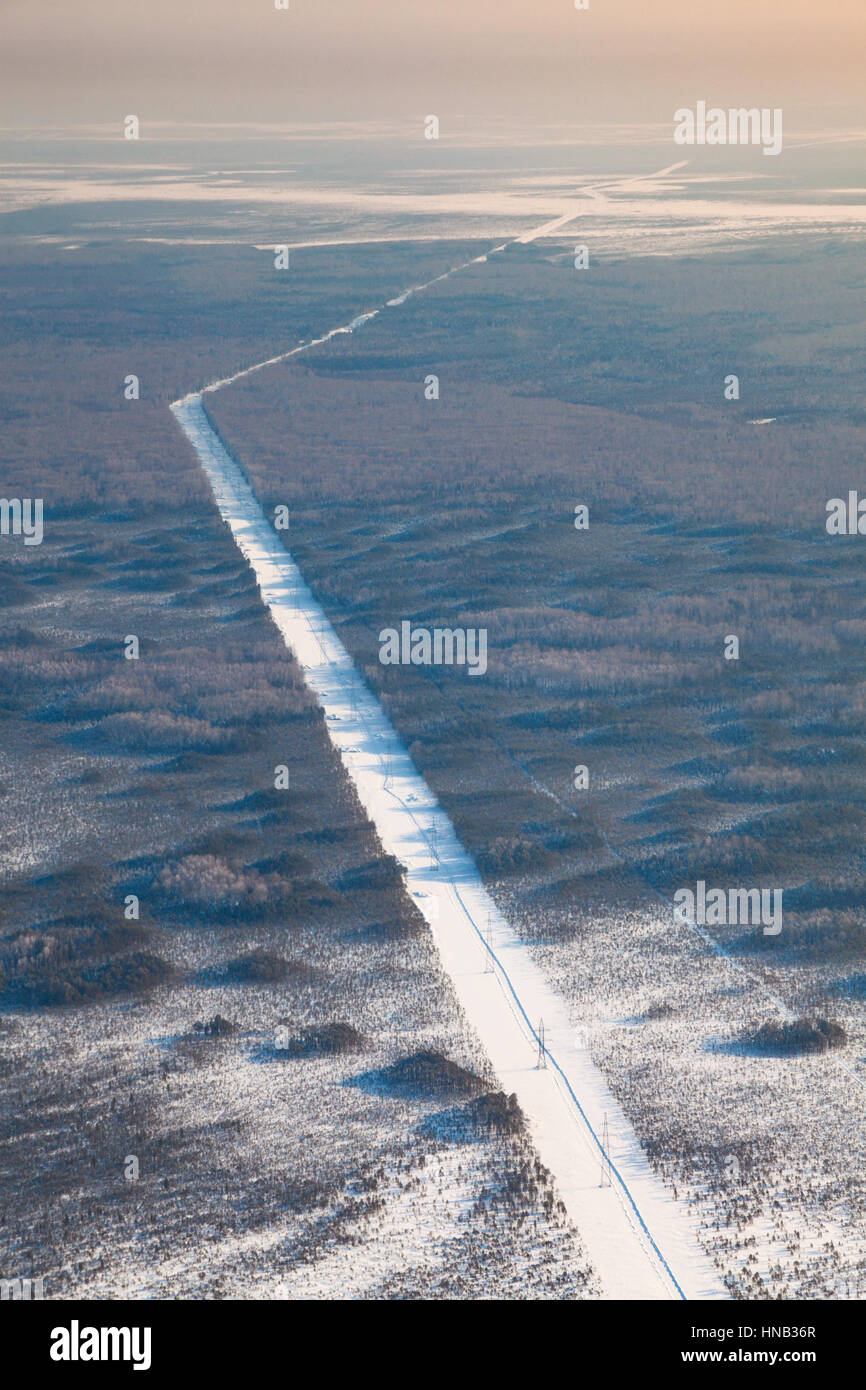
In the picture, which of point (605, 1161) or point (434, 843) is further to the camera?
point (434, 843)

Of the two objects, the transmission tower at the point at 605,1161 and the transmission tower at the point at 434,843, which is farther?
the transmission tower at the point at 434,843

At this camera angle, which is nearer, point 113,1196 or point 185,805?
point 113,1196

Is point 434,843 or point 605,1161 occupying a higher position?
point 434,843

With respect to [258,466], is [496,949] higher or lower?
lower

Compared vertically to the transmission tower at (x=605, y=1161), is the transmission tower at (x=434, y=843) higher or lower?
higher

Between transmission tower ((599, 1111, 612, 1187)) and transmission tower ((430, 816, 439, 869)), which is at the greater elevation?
transmission tower ((430, 816, 439, 869))

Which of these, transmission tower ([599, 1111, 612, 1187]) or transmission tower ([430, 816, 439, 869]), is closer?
transmission tower ([599, 1111, 612, 1187])

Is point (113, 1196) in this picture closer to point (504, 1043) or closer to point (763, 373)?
point (504, 1043)

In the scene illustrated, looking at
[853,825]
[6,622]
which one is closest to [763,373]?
[6,622]

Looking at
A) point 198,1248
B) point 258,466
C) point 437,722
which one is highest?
point 258,466
